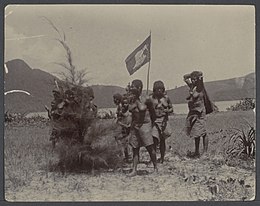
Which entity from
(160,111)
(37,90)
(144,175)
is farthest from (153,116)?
(37,90)

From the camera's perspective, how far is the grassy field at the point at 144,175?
116 centimetres

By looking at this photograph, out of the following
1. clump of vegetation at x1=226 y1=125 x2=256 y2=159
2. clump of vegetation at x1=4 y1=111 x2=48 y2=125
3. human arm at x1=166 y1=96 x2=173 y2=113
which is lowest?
clump of vegetation at x1=226 y1=125 x2=256 y2=159

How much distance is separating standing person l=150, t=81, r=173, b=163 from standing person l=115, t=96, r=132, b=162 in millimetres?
53

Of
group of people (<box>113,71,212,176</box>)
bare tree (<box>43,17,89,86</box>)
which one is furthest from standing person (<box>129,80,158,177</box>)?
bare tree (<box>43,17,89,86</box>)

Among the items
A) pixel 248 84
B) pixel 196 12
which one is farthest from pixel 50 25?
pixel 248 84

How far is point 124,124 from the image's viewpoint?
1175 millimetres

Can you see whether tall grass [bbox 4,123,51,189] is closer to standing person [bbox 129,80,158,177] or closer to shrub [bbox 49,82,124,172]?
shrub [bbox 49,82,124,172]

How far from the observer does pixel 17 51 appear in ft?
Answer: 3.80

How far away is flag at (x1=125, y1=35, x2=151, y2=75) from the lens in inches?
45.9

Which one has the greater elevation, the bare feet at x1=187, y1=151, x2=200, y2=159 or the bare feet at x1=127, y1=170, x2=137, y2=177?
the bare feet at x1=187, y1=151, x2=200, y2=159

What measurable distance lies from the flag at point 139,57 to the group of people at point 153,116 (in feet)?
0.09

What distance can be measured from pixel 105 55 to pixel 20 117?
21cm

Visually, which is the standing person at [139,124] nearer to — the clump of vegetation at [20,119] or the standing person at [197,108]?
the standing person at [197,108]

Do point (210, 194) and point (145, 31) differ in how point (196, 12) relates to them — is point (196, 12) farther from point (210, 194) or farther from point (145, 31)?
point (210, 194)
